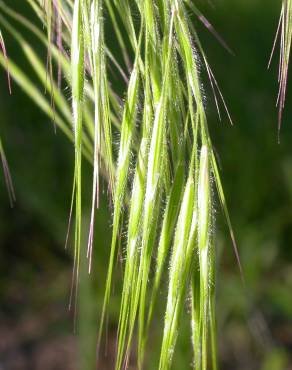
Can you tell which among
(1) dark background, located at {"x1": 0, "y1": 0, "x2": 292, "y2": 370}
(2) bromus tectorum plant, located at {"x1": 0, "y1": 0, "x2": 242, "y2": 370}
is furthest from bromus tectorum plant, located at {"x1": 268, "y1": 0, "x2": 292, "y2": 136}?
(1) dark background, located at {"x1": 0, "y1": 0, "x2": 292, "y2": 370}

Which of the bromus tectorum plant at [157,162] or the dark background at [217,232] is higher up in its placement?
the bromus tectorum plant at [157,162]

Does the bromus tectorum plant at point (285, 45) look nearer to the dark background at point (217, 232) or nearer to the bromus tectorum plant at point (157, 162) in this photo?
the bromus tectorum plant at point (157, 162)

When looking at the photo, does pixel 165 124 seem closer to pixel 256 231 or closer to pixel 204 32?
pixel 256 231

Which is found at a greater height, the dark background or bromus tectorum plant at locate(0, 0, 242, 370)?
bromus tectorum plant at locate(0, 0, 242, 370)

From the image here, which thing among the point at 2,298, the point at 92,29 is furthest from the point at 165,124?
the point at 2,298

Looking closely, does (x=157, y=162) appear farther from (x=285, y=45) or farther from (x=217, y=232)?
(x=217, y=232)

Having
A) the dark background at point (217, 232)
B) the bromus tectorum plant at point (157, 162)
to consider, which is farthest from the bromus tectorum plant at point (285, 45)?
the dark background at point (217, 232)

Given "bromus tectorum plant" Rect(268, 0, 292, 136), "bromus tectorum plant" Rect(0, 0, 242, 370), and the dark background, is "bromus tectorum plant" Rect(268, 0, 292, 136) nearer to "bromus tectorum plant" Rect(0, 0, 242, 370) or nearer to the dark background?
→ "bromus tectorum plant" Rect(0, 0, 242, 370)

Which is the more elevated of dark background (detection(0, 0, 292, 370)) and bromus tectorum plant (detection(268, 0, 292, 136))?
bromus tectorum plant (detection(268, 0, 292, 136))

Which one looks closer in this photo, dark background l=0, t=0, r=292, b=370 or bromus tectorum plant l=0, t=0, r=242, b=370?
bromus tectorum plant l=0, t=0, r=242, b=370
